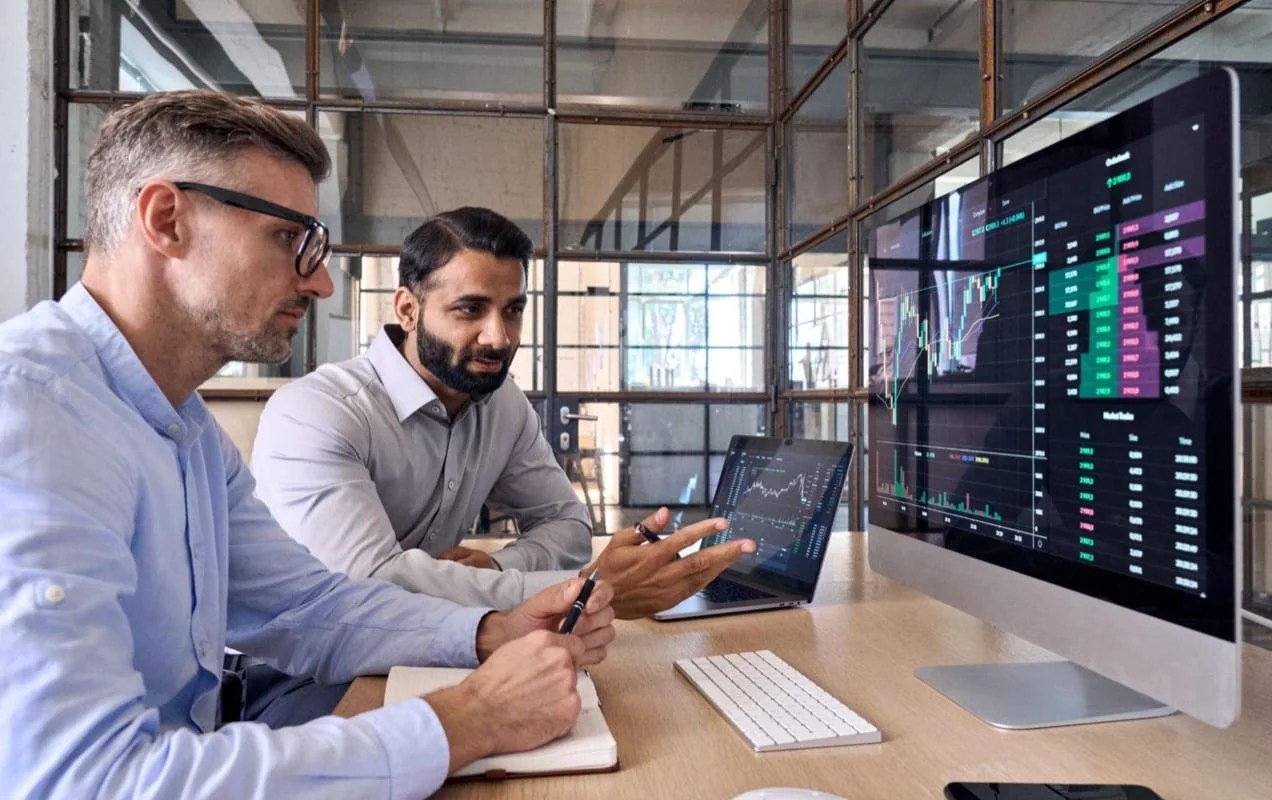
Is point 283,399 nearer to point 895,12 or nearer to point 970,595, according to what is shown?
point 970,595

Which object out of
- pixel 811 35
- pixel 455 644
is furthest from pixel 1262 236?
pixel 811 35

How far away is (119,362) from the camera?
0.85 meters

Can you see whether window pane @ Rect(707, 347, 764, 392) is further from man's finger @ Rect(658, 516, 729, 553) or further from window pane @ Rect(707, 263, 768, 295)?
man's finger @ Rect(658, 516, 729, 553)

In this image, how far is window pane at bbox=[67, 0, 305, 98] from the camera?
11.6 feet

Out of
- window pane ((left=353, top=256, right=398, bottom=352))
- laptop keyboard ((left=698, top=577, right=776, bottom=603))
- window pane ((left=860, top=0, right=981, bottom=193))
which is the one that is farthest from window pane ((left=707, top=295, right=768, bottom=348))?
laptop keyboard ((left=698, top=577, right=776, bottom=603))

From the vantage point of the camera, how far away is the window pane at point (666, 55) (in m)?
3.72

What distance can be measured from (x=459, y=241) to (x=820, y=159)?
6.00ft

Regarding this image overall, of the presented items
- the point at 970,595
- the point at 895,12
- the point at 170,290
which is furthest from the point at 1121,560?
the point at 895,12

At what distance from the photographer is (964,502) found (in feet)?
3.39

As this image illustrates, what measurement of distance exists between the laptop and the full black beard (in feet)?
1.90

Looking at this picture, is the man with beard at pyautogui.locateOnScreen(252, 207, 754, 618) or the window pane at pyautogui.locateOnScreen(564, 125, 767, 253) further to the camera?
the window pane at pyautogui.locateOnScreen(564, 125, 767, 253)

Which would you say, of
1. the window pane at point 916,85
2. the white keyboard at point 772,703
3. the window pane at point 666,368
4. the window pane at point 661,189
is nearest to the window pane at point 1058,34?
the window pane at point 916,85

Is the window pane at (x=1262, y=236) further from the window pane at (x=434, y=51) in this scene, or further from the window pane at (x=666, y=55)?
the window pane at (x=434, y=51)

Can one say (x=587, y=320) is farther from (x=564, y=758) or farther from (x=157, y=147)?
(x=564, y=758)
